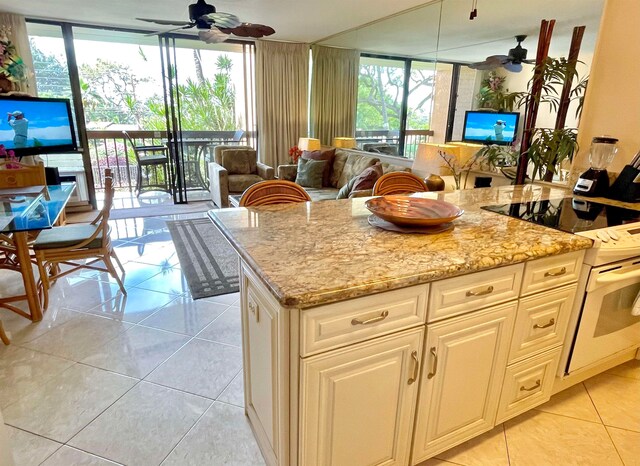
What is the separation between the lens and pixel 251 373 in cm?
157

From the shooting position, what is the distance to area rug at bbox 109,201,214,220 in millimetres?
5191

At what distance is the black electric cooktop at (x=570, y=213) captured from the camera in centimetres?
176

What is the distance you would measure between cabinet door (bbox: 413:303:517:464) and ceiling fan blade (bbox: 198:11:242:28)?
290 centimetres

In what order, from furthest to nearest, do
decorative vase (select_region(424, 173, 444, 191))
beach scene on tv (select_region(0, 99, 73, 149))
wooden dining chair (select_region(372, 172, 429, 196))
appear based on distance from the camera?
beach scene on tv (select_region(0, 99, 73, 149))
decorative vase (select_region(424, 173, 444, 191))
wooden dining chair (select_region(372, 172, 429, 196))

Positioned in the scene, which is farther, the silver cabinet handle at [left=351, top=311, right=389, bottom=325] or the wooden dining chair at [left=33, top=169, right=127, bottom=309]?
the wooden dining chair at [left=33, top=169, right=127, bottom=309]

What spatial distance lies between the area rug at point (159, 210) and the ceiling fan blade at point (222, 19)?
2.88m

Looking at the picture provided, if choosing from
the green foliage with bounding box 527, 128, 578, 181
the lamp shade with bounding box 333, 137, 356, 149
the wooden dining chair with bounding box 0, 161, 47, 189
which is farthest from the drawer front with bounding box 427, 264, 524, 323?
the lamp shade with bounding box 333, 137, 356, 149

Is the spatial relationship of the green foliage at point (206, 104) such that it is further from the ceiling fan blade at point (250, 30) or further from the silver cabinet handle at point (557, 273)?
the silver cabinet handle at point (557, 273)

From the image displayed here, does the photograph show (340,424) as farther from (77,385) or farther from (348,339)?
(77,385)

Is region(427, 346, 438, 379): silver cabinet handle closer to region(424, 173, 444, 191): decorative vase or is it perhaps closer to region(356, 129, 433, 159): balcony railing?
region(424, 173, 444, 191): decorative vase

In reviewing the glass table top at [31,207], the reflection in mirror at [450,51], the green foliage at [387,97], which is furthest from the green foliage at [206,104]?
the glass table top at [31,207]

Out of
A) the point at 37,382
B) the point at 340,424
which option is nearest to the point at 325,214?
the point at 340,424

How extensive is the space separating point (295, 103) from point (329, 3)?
7.80 ft

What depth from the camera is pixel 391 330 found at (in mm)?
1194
